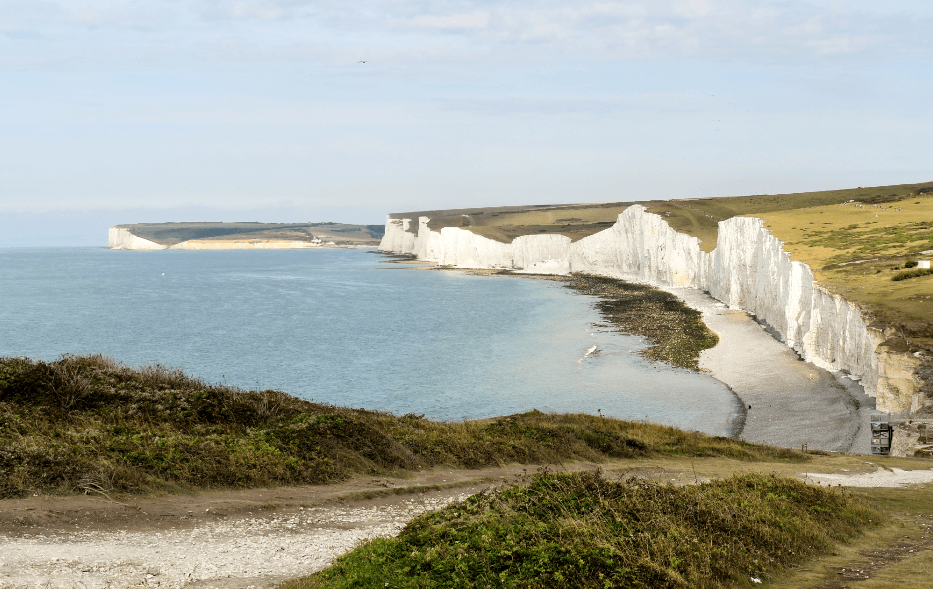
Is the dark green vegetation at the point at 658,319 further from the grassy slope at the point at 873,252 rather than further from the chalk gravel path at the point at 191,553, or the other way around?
the chalk gravel path at the point at 191,553

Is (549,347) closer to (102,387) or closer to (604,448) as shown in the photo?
(604,448)

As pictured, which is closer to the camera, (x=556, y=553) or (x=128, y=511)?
(x=556, y=553)

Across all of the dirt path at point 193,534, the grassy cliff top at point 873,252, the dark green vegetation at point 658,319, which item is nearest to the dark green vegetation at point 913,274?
the grassy cliff top at point 873,252

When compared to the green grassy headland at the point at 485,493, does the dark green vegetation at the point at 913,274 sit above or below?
above

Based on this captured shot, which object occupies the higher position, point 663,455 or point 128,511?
point 128,511

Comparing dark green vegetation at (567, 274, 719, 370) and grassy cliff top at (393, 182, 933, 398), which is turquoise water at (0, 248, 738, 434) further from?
grassy cliff top at (393, 182, 933, 398)

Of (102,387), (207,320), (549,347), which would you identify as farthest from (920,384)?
(207,320)

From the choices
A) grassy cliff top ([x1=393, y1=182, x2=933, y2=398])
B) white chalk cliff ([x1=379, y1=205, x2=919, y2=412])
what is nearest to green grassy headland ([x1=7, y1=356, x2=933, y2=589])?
grassy cliff top ([x1=393, y1=182, x2=933, y2=398])

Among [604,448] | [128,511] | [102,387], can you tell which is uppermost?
[102,387]
